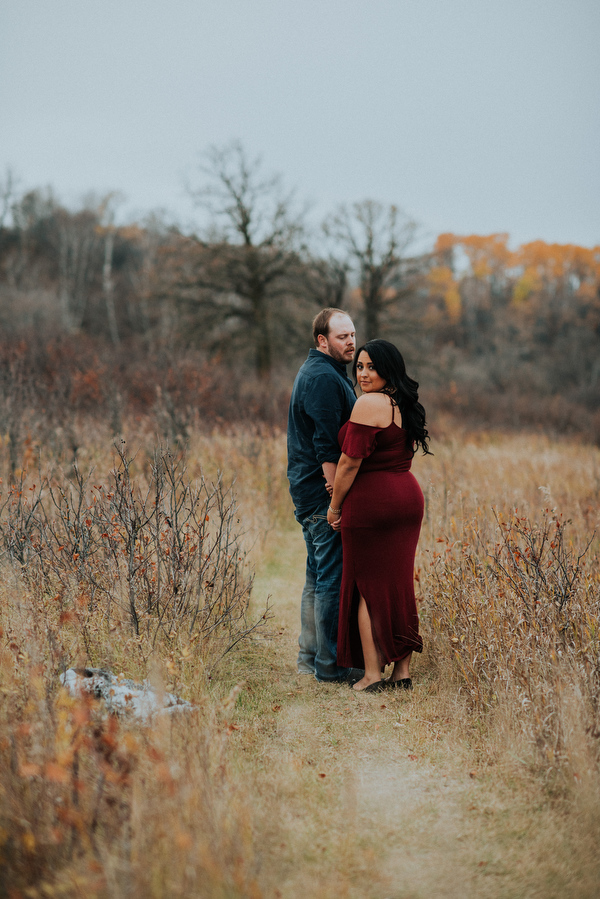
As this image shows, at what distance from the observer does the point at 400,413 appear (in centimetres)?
339

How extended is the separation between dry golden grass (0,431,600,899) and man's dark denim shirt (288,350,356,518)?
1.11 meters

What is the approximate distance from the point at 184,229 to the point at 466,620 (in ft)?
68.4

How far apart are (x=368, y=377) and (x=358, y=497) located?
2.23 feet

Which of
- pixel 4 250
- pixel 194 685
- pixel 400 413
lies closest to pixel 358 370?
pixel 400 413

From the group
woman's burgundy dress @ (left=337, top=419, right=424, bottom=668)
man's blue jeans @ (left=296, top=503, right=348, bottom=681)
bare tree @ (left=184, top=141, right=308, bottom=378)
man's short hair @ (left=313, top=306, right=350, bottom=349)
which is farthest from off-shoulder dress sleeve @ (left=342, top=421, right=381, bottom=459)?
bare tree @ (left=184, top=141, right=308, bottom=378)

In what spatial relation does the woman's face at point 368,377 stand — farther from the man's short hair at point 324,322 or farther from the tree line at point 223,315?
the tree line at point 223,315

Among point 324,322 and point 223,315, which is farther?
point 223,315

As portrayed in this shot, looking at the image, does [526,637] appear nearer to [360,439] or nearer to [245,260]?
[360,439]

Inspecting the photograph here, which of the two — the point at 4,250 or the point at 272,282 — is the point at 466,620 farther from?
the point at 4,250

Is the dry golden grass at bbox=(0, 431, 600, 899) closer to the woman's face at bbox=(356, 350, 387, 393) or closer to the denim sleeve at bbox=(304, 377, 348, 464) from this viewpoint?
the denim sleeve at bbox=(304, 377, 348, 464)

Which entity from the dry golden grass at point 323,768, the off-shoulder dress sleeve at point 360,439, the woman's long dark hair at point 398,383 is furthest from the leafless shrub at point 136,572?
the woman's long dark hair at point 398,383

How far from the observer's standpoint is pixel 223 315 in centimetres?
2173

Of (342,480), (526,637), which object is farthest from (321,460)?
(526,637)

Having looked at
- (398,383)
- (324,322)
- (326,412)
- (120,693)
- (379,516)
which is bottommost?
(120,693)
